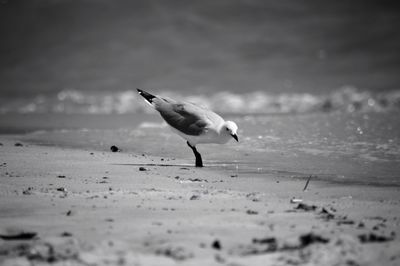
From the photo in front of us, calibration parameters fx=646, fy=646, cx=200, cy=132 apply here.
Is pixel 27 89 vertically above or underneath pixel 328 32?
underneath

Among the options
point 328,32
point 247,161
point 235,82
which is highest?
point 328,32

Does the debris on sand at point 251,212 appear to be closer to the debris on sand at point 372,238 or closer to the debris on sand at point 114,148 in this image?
the debris on sand at point 372,238

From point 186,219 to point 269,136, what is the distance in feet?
13.4

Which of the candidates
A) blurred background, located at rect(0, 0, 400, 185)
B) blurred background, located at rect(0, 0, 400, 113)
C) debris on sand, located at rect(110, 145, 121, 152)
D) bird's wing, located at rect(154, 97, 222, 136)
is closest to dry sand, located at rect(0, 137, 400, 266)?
bird's wing, located at rect(154, 97, 222, 136)

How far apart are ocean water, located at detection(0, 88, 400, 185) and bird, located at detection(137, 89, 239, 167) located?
0.24 meters

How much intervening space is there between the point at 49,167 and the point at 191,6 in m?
15.0

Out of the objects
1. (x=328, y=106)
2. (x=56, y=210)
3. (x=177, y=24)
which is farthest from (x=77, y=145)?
(x=177, y=24)

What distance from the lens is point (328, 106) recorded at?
12.1 metres

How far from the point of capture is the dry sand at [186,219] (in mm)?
2963

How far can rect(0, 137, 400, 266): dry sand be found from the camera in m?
2.96

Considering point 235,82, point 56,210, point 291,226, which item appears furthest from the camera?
point 235,82

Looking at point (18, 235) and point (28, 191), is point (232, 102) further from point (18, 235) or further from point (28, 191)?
point (18, 235)

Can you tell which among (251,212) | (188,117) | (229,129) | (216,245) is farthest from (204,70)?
(216,245)

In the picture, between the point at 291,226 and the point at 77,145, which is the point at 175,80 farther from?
the point at 291,226
